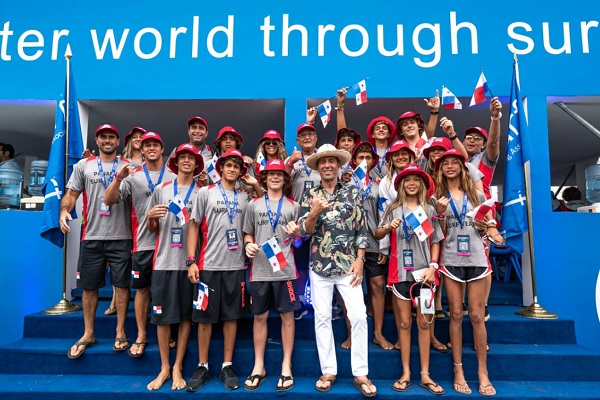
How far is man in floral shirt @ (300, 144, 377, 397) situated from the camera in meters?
2.97

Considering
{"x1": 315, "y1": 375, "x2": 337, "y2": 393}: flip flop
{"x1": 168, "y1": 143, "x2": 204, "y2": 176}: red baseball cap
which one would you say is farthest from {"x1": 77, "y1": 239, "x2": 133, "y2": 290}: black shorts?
{"x1": 315, "y1": 375, "x2": 337, "y2": 393}: flip flop

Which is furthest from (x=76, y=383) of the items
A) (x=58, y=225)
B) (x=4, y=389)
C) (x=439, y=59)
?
(x=439, y=59)

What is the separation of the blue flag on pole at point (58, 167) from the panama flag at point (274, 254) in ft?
8.08

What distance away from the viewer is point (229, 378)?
307cm

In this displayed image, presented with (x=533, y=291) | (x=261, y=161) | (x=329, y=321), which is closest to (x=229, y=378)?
(x=329, y=321)

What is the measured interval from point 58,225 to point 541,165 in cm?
552

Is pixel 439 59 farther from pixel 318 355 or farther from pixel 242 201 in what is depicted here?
pixel 318 355

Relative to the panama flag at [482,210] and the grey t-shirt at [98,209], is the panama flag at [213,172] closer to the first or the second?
the grey t-shirt at [98,209]

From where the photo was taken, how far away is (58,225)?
12.7 ft

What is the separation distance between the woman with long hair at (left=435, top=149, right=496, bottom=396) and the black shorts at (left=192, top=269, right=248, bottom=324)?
1.70 metres

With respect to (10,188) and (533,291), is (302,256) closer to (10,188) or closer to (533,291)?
(533,291)

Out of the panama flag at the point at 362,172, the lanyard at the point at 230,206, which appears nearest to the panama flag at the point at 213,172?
the lanyard at the point at 230,206

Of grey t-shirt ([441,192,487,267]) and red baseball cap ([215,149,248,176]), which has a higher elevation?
red baseball cap ([215,149,248,176])

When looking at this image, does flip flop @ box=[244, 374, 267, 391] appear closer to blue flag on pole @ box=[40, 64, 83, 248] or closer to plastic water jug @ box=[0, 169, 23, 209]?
blue flag on pole @ box=[40, 64, 83, 248]
